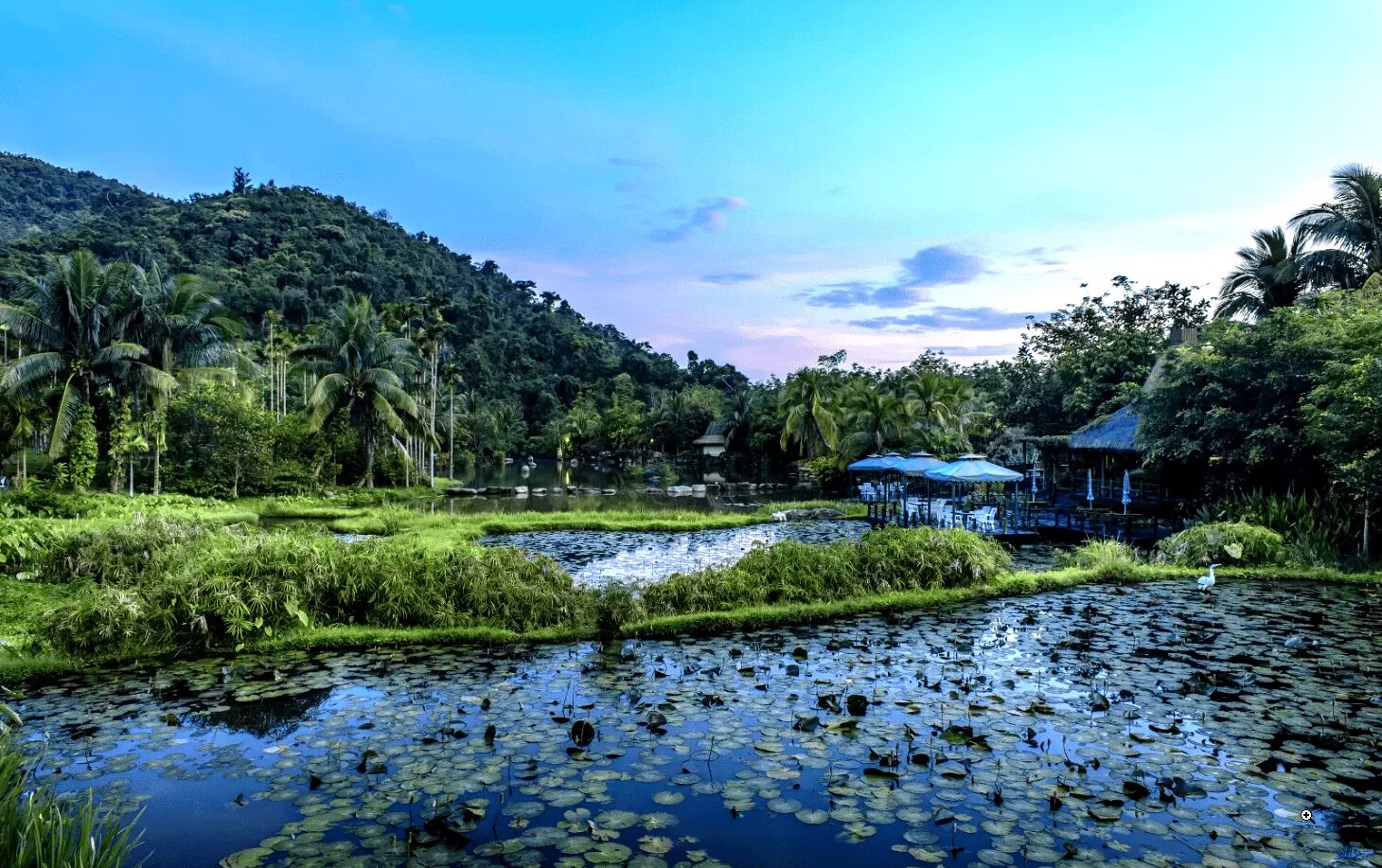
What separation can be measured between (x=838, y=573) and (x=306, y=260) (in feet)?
232

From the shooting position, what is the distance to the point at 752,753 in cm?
562

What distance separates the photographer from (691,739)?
19.2 feet

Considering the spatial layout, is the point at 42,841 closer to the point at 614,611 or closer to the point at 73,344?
the point at 614,611

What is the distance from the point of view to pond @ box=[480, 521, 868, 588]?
44.6 ft

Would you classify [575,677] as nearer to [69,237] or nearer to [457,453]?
[457,453]

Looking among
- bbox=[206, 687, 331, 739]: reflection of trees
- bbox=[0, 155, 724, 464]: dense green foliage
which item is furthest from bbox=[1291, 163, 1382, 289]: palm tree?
bbox=[0, 155, 724, 464]: dense green foliage

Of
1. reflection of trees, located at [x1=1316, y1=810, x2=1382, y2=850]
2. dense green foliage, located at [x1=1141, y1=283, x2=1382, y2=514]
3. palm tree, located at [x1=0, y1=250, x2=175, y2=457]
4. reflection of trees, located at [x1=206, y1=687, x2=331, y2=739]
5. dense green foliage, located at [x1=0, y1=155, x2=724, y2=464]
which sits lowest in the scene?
reflection of trees, located at [x1=206, y1=687, x2=331, y2=739]

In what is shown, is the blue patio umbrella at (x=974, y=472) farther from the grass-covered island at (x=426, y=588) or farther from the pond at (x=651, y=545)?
the grass-covered island at (x=426, y=588)

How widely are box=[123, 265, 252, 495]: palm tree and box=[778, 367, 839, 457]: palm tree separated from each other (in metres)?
23.6

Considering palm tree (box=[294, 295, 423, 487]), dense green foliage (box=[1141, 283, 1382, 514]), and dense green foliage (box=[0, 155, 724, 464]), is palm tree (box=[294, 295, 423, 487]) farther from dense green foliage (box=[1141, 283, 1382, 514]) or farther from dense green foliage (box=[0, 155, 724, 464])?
dense green foliage (box=[1141, 283, 1382, 514])

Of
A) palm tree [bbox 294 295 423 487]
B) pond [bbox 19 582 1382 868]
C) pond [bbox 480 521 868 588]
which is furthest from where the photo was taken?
palm tree [bbox 294 295 423 487]

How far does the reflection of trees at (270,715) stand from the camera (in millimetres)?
6152

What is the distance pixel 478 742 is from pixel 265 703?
237 centimetres

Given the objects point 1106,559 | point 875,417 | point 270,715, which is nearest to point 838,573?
point 1106,559
